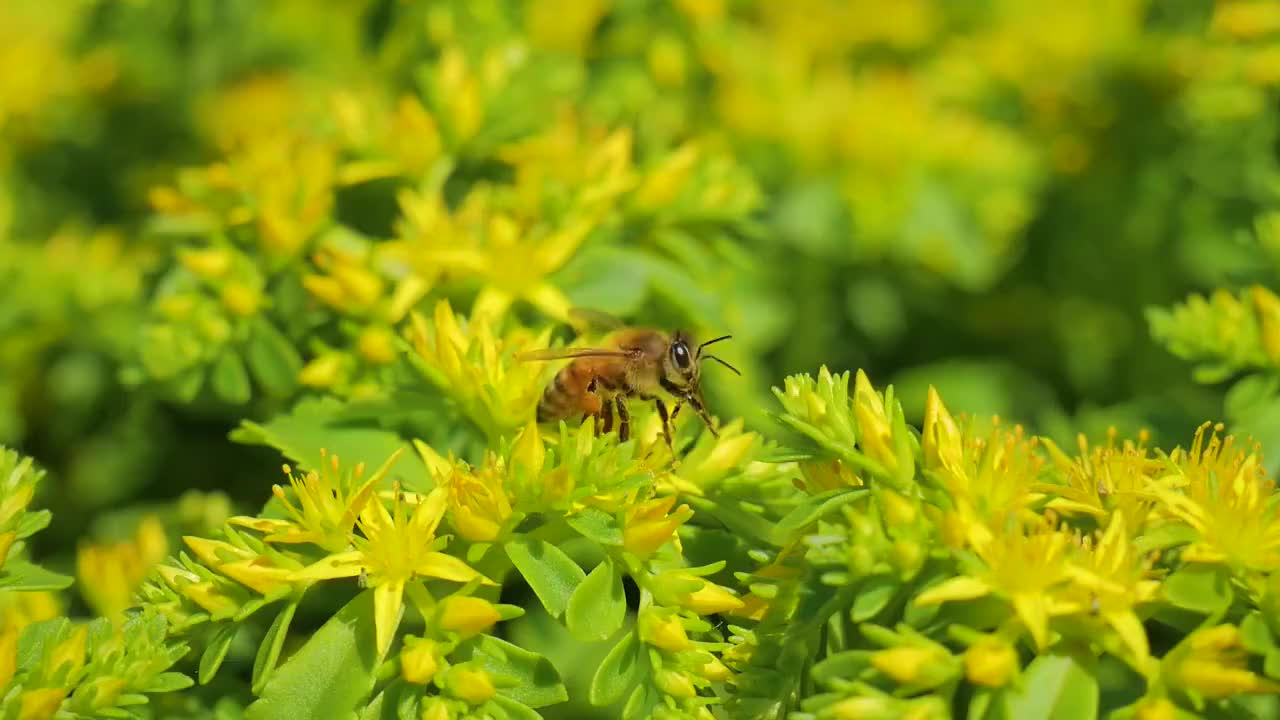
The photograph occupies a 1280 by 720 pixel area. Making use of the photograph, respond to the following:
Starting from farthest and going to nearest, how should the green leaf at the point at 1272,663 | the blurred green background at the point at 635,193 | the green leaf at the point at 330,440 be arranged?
the blurred green background at the point at 635,193 < the green leaf at the point at 330,440 < the green leaf at the point at 1272,663

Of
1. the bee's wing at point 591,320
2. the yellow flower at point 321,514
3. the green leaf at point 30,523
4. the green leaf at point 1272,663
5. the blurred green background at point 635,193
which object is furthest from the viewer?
Result: the blurred green background at point 635,193

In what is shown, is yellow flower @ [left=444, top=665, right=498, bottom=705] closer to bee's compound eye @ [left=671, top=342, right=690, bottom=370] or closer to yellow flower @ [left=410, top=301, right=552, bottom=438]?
yellow flower @ [left=410, top=301, right=552, bottom=438]

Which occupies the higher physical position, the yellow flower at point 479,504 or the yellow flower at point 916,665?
the yellow flower at point 479,504

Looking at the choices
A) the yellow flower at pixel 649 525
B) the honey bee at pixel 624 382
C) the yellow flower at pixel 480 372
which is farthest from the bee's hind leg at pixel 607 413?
the yellow flower at pixel 649 525

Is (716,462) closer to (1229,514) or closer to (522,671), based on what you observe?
(522,671)

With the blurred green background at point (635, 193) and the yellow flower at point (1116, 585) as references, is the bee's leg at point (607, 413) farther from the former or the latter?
the yellow flower at point (1116, 585)

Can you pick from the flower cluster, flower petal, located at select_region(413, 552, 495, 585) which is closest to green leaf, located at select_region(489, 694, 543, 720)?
flower petal, located at select_region(413, 552, 495, 585)
